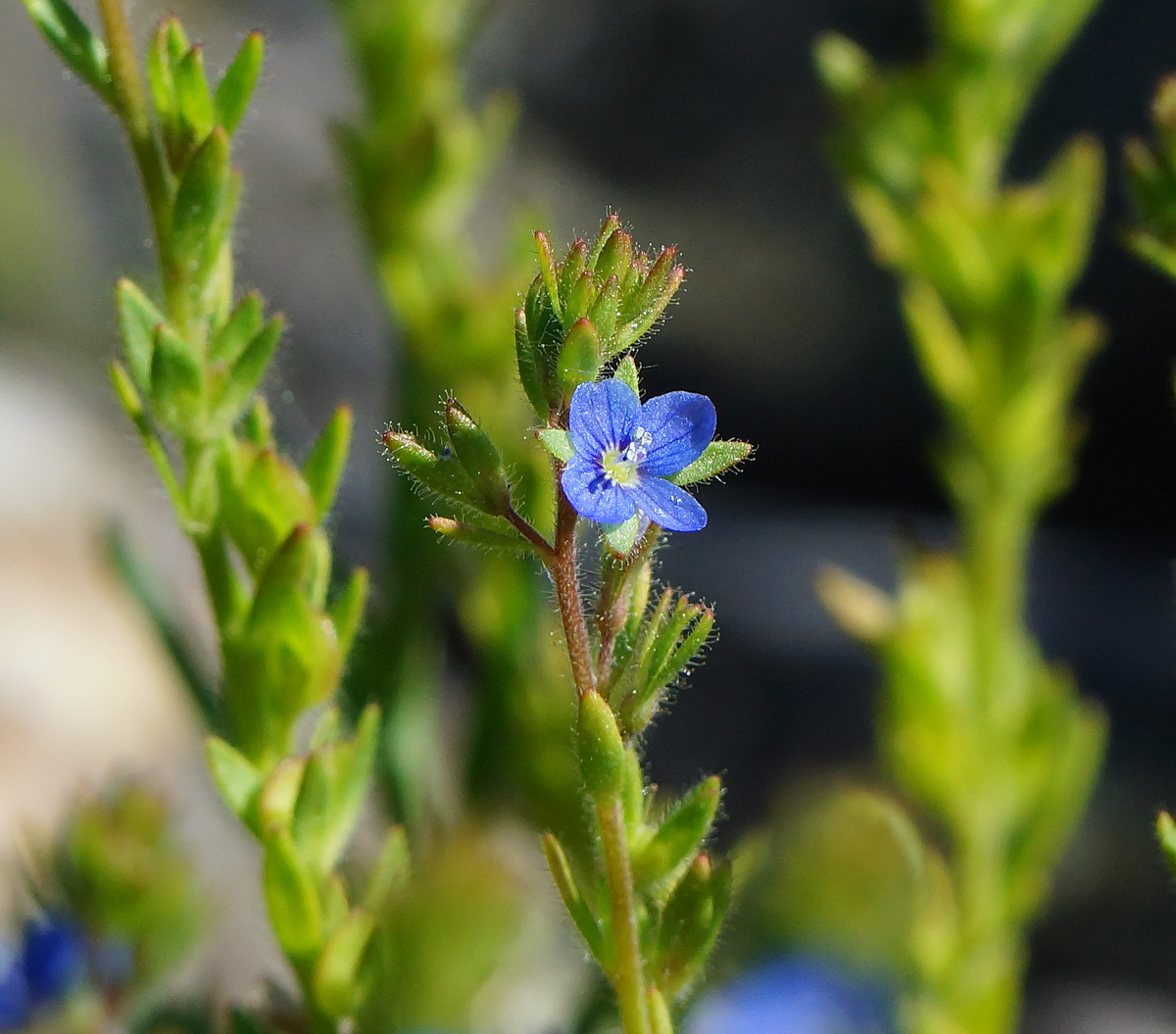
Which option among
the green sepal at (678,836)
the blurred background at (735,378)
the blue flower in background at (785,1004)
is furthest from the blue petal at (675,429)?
the blurred background at (735,378)

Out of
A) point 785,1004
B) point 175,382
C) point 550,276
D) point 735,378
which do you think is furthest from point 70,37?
point 735,378

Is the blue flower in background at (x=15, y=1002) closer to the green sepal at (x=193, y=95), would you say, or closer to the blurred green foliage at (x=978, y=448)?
the green sepal at (x=193, y=95)

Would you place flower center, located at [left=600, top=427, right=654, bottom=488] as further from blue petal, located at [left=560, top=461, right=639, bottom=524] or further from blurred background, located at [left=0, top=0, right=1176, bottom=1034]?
blurred background, located at [left=0, top=0, right=1176, bottom=1034]

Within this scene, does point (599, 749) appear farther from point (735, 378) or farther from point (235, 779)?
point (735, 378)

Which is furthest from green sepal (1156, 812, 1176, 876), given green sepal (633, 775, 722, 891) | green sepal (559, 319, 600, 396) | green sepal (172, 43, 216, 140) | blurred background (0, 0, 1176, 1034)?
blurred background (0, 0, 1176, 1034)

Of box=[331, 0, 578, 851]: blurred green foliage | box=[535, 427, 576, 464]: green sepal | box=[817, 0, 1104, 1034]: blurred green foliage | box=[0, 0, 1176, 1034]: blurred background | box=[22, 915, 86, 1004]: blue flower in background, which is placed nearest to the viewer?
box=[535, 427, 576, 464]: green sepal
